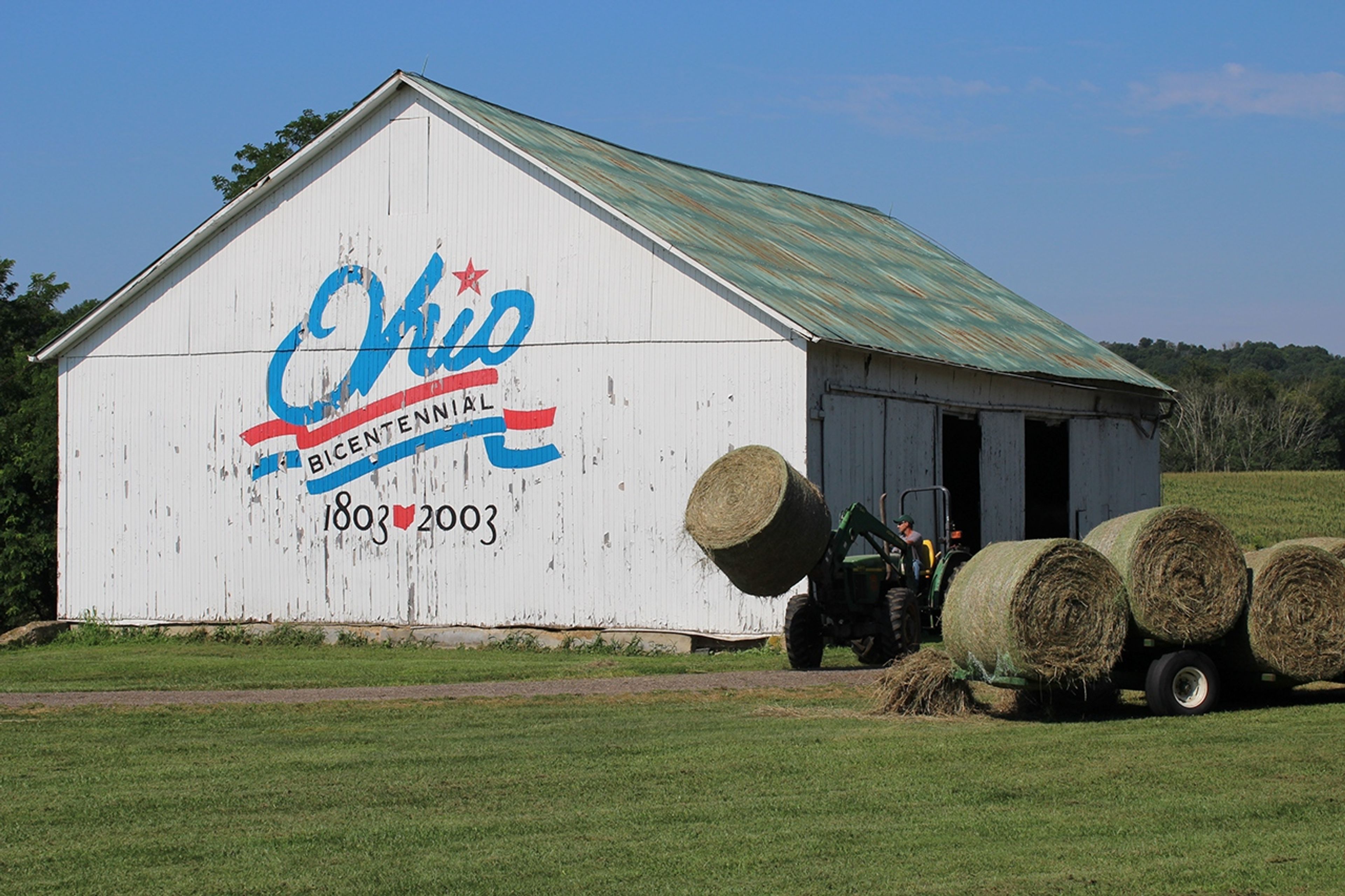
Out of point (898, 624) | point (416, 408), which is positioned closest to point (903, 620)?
point (898, 624)

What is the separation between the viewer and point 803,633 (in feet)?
58.9

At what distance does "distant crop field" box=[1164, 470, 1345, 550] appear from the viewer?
49000 millimetres

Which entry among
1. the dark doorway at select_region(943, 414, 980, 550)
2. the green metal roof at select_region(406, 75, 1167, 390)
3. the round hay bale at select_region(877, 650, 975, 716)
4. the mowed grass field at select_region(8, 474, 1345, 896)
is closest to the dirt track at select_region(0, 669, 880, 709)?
the mowed grass field at select_region(8, 474, 1345, 896)

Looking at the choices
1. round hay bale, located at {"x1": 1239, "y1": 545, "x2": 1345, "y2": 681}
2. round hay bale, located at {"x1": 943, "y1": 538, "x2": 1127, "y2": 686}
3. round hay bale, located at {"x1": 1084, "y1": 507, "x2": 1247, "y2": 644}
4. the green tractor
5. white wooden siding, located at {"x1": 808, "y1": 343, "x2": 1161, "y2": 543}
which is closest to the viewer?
round hay bale, located at {"x1": 943, "y1": 538, "x2": 1127, "y2": 686}

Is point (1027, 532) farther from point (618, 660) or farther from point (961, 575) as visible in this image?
point (961, 575)

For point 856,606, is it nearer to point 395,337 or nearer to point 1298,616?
point 1298,616

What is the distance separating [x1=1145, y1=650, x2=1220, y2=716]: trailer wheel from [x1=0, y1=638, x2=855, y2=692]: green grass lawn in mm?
5495

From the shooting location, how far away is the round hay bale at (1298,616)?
13.7 metres

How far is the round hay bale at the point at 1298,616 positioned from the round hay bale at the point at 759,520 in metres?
4.67

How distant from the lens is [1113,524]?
14.0 m

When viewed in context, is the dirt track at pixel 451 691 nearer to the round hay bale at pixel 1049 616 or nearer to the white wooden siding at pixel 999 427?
the round hay bale at pixel 1049 616

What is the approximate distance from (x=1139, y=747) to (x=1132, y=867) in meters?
3.86

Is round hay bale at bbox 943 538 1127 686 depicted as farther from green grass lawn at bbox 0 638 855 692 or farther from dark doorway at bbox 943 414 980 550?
dark doorway at bbox 943 414 980 550

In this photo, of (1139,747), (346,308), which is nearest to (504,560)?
(346,308)
